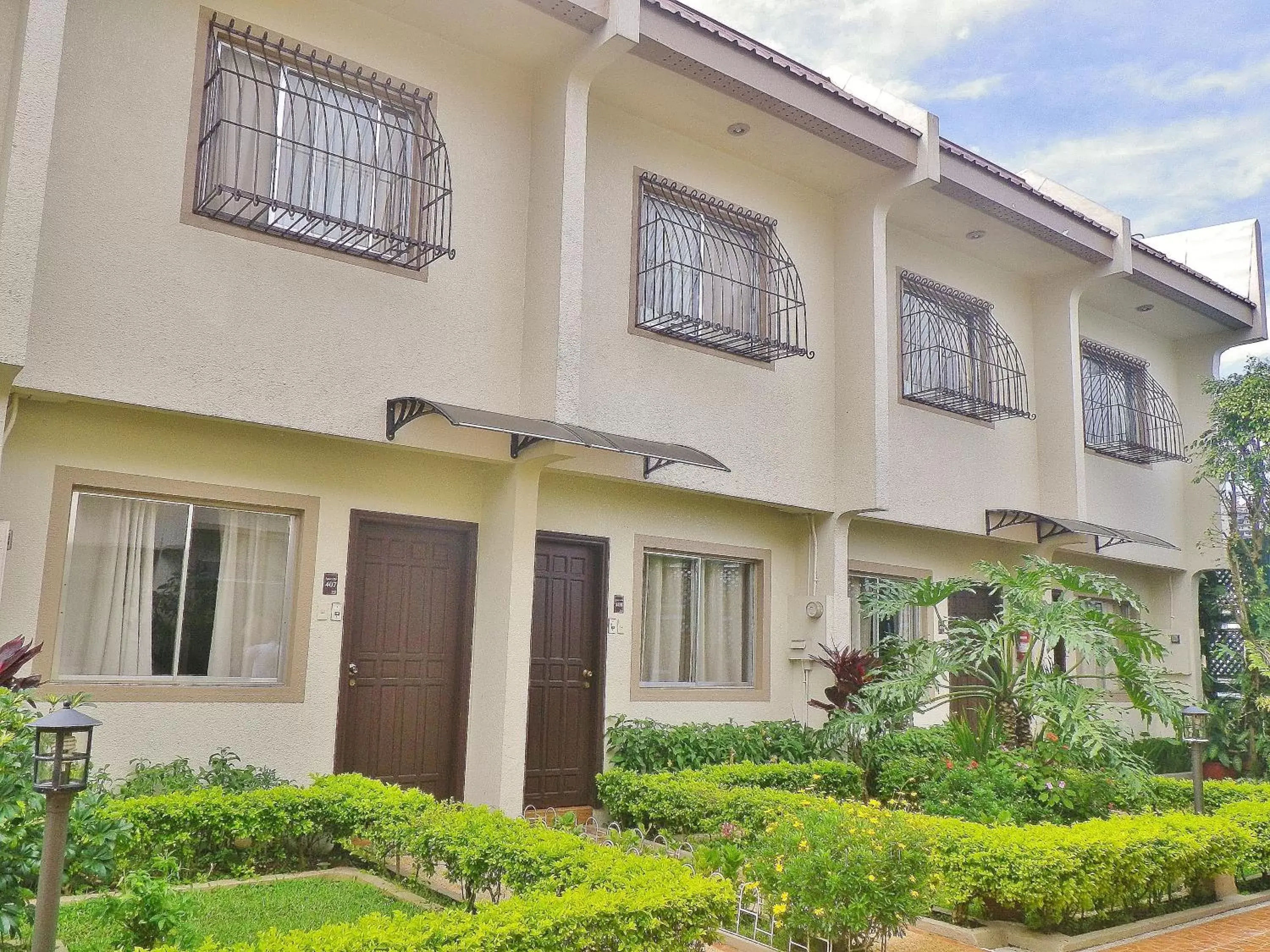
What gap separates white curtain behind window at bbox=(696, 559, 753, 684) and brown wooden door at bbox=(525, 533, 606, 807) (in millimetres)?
1426

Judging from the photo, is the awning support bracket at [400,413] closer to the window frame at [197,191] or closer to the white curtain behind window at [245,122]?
the window frame at [197,191]

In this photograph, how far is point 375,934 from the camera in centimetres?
440

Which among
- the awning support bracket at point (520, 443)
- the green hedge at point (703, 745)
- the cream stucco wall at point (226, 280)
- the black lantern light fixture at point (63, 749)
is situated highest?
the cream stucco wall at point (226, 280)

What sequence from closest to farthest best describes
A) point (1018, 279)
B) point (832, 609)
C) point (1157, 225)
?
point (832, 609), point (1018, 279), point (1157, 225)

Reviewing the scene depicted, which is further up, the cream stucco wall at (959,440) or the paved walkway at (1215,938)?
the cream stucco wall at (959,440)

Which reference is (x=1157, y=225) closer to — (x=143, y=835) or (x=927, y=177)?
(x=927, y=177)

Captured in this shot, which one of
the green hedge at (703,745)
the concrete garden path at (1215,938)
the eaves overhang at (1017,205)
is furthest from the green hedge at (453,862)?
the eaves overhang at (1017,205)

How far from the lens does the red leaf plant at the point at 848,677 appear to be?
35.4 ft

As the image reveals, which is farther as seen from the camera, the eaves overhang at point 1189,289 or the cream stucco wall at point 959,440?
the eaves overhang at point 1189,289

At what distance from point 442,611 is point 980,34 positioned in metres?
38.9

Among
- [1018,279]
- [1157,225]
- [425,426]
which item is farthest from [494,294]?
[1157,225]

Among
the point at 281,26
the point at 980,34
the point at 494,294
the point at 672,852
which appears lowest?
the point at 672,852

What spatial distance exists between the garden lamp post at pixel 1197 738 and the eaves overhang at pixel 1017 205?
20.1 feet

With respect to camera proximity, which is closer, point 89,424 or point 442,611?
point 89,424
